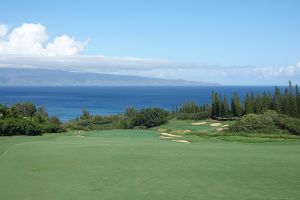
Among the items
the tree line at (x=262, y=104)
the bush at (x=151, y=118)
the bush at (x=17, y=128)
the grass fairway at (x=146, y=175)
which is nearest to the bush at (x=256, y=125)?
the tree line at (x=262, y=104)

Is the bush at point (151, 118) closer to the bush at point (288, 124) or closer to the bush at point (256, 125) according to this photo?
the bush at point (256, 125)

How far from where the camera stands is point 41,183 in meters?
12.7

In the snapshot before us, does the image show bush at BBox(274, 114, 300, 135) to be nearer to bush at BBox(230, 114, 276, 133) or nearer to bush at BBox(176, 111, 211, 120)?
bush at BBox(230, 114, 276, 133)

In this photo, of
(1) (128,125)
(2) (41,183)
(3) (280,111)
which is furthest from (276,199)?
(1) (128,125)

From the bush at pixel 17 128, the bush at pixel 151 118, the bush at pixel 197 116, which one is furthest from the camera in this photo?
the bush at pixel 197 116

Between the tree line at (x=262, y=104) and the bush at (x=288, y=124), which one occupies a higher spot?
the tree line at (x=262, y=104)

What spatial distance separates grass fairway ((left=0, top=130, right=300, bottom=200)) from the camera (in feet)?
36.5

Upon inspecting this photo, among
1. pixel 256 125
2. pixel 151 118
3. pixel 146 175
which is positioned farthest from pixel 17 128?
pixel 151 118

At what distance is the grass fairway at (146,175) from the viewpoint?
11.1 meters

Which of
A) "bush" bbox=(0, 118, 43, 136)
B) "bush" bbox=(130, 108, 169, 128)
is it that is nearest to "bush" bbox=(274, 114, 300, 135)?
"bush" bbox=(130, 108, 169, 128)

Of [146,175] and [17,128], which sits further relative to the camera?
[17,128]

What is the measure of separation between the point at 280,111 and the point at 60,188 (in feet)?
165

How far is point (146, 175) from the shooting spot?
13.7 metres

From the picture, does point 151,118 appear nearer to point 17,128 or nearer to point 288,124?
point 288,124
